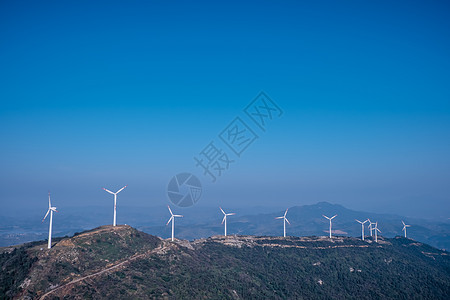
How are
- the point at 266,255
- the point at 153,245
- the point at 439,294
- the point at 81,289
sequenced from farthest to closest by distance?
the point at 266,255 < the point at 439,294 < the point at 153,245 < the point at 81,289

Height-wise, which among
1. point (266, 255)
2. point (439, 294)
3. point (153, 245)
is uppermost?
point (153, 245)

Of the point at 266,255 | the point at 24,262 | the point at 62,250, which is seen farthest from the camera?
the point at 266,255

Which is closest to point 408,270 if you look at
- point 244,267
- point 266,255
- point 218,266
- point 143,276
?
point 266,255

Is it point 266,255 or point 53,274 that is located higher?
point 53,274

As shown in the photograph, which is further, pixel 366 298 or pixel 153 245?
pixel 366 298

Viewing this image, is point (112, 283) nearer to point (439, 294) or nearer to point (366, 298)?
point (366, 298)

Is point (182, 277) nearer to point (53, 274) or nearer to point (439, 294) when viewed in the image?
point (53, 274)

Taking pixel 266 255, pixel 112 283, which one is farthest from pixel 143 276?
pixel 266 255
